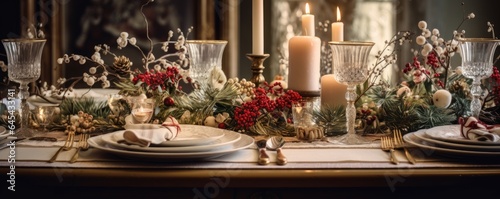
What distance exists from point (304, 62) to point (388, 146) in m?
0.35

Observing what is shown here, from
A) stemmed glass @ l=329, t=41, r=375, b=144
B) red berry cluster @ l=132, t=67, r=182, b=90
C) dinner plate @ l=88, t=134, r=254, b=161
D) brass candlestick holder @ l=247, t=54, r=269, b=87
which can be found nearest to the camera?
dinner plate @ l=88, t=134, r=254, b=161

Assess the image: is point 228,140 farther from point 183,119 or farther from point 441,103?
point 441,103

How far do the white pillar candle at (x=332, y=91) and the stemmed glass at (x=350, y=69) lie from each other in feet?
0.50

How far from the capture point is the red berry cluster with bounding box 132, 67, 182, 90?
1470 millimetres

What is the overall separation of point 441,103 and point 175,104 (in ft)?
2.00

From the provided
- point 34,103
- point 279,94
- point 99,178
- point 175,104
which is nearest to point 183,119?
point 175,104

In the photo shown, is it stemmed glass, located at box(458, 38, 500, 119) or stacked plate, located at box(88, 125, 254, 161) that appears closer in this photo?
stacked plate, located at box(88, 125, 254, 161)

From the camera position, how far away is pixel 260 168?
1.11 metres

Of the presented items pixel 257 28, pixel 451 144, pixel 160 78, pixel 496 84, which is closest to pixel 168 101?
pixel 160 78

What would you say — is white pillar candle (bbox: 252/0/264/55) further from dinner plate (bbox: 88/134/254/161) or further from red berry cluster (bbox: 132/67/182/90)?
dinner plate (bbox: 88/134/254/161)

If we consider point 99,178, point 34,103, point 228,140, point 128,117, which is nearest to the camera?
point 99,178

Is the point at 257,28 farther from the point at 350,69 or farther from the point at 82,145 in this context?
the point at 82,145

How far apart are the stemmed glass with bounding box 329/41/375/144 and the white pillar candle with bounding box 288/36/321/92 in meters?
0.18

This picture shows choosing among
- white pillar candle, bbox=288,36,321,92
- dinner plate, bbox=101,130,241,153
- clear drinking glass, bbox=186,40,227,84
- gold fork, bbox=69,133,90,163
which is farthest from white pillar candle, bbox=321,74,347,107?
gold fork, bbox=69,133,90,163
